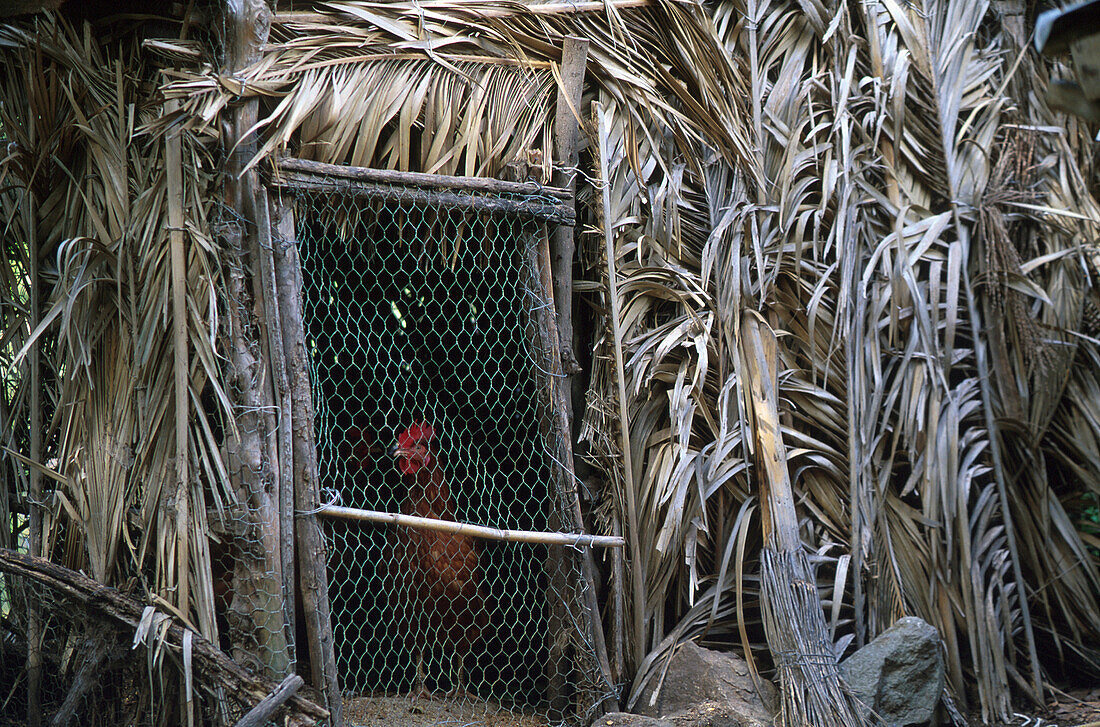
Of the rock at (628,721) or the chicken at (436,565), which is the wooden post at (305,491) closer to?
the chicken at (436,565)

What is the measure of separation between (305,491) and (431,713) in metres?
1.02

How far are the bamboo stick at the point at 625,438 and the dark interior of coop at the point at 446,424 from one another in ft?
1.08

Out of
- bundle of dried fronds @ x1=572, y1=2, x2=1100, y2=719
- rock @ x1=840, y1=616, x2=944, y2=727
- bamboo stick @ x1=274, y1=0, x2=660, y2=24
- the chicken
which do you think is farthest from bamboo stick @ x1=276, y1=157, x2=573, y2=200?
rock @ x1=840, y1=616, x2=944, y2=727

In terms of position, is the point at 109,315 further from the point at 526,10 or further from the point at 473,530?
the point at 526,10

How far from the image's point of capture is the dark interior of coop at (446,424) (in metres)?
3.17

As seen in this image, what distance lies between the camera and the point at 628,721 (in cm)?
275

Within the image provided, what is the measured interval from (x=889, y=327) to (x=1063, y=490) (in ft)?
3.55

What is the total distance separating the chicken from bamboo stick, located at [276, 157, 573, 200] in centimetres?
95

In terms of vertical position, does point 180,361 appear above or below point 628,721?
above

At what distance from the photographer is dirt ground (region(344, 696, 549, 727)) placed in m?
2.90

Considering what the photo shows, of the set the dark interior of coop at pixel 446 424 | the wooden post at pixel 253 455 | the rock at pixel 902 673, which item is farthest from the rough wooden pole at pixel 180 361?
the rock at pixel 902 673

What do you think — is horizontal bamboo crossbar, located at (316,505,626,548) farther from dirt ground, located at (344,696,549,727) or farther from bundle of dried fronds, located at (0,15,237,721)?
dirt ground, located at (344,696,549,727)

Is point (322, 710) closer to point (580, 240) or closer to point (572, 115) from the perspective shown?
point (580, 240)

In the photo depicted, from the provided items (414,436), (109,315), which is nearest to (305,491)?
(414,436)
